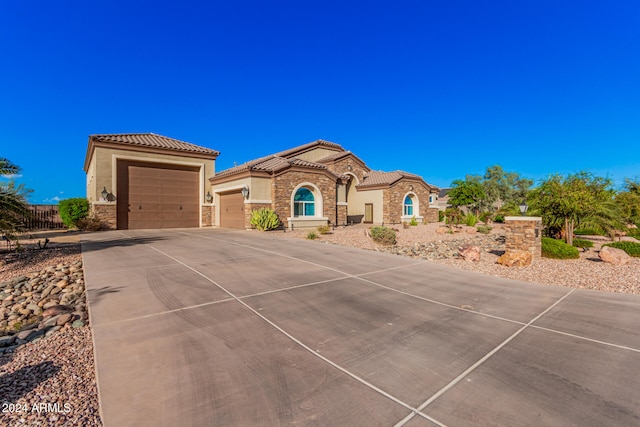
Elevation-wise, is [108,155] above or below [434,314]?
above

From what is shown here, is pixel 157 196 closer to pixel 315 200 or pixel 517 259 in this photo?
pixel 315 200

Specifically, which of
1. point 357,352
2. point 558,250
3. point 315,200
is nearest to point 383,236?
point 558,250

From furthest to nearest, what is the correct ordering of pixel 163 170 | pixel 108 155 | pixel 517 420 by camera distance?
pixel 163 170 → pixel 108 155 → pixel 517 420

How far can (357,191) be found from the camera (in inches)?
1073

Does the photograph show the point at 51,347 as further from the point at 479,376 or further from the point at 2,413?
the point at 479,376

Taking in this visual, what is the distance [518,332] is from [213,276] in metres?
5.57

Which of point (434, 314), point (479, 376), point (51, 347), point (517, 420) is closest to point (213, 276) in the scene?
point (51, 347)

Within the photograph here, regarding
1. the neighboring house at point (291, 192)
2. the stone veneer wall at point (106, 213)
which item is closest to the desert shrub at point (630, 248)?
the neighboring house at point (291, 192)

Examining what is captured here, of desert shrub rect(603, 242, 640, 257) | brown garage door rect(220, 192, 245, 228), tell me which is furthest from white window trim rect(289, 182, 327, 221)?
desert shrub rect(603, 242, 640, 257)

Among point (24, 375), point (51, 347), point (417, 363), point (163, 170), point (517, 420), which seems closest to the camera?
point (517, 420)

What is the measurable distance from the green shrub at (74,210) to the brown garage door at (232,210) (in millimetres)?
7668

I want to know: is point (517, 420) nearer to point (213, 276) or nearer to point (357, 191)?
point (213, 276)

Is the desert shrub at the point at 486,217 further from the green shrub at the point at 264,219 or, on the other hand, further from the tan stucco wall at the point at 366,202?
the green shrub at the point at 264,219

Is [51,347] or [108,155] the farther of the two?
[108,155]
